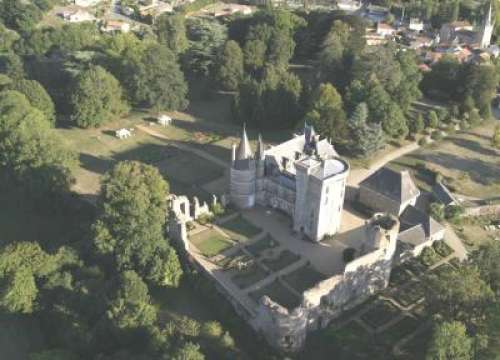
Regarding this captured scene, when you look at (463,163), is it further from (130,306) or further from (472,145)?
(130,306)

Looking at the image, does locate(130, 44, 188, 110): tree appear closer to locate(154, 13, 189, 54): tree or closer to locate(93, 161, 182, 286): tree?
locate(154, 13, 189, 54): tree

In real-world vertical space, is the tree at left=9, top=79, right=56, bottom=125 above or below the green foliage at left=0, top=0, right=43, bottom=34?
below

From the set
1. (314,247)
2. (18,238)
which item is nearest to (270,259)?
(314,247)

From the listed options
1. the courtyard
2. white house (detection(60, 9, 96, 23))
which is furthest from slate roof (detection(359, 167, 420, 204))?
white house (detection(60, 9, 96, 23))

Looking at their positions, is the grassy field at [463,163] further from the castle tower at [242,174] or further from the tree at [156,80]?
the tree at [156,80]

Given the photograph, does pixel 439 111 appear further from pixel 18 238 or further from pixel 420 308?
pixel 18 238
